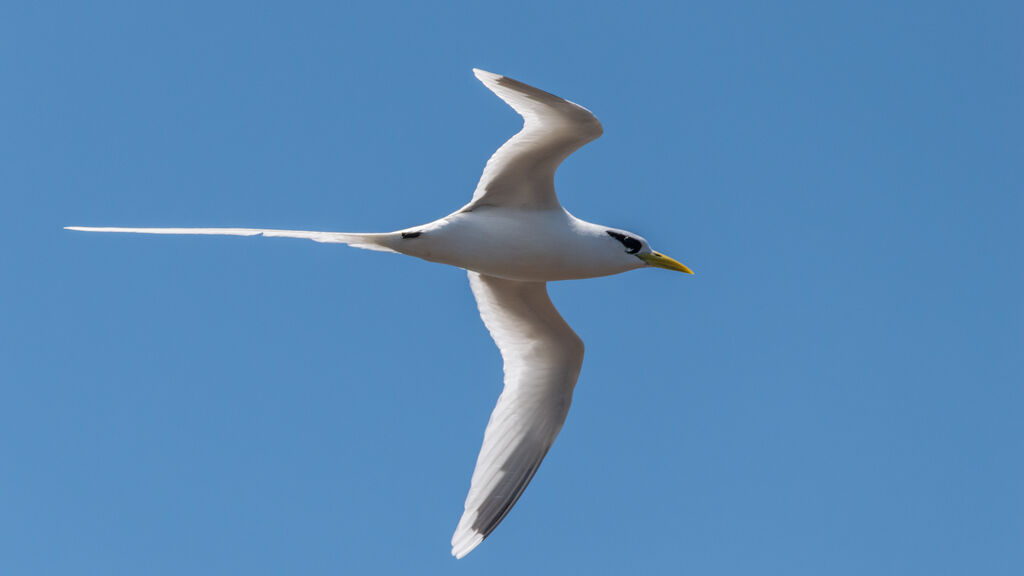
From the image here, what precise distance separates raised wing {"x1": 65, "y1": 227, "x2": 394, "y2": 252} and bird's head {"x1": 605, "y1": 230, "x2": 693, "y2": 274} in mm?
2578

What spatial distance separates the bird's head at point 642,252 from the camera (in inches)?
489

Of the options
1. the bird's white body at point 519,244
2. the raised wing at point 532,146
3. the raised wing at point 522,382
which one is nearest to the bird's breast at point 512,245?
the bird's white body at point 519,244

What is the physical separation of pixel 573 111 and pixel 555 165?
999 mm

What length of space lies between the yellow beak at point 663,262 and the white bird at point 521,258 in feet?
0.04

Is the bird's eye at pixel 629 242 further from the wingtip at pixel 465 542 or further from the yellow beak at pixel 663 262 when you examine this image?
the wingtip at pixel 465 542

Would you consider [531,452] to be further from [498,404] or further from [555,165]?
[555,165]

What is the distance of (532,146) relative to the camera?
1125 centimetres

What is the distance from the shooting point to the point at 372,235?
1124cm

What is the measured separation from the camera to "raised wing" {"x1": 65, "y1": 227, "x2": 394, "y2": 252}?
10.2 metres

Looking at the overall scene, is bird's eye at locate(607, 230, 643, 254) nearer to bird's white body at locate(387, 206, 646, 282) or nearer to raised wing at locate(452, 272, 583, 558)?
bird's white body at locate(387, 206, 646, 282)

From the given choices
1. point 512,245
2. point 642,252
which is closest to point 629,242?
point 642,252

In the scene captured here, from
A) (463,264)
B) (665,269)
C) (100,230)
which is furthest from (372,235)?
(665,269)

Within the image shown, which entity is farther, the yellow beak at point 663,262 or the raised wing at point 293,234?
the yellow beak at point 663,262

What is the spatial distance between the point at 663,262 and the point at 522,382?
2259mm
